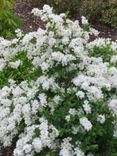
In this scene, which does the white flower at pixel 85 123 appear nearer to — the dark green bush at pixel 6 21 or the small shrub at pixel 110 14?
the dark green bush at pixel 6 21

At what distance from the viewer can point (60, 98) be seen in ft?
13.2

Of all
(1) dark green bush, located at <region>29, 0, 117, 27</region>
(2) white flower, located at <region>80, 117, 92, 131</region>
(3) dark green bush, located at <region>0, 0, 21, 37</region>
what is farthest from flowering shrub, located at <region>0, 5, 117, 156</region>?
(1) dark green bush, located at <region>29, 0, 117, 27</region>

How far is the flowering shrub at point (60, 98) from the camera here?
3.90m

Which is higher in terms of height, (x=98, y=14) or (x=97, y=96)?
(x=98, y=14)

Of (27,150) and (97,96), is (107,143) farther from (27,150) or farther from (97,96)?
(27,150)

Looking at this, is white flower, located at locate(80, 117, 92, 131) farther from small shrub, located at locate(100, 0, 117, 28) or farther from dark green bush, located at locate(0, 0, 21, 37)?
small shrub, located at locate(100, 0, 117, 28)

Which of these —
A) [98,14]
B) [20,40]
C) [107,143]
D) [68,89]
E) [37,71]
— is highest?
[98,14]

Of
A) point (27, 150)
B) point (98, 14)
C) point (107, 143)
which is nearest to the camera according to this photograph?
point (27, 150)

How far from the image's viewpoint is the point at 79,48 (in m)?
4.09

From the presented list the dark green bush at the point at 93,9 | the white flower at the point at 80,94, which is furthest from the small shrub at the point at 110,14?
the white flower at the point at 80,94

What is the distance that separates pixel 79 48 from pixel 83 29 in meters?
0.43

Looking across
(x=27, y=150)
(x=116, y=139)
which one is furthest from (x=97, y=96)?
(x=27, y=150)

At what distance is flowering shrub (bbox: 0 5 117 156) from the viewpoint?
390 cm

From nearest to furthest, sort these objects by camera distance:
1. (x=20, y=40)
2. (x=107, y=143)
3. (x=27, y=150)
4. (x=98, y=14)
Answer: (x=27, y=150) < (x=107, y=143) < (x=20, y=40) < (x=98, y=14)
